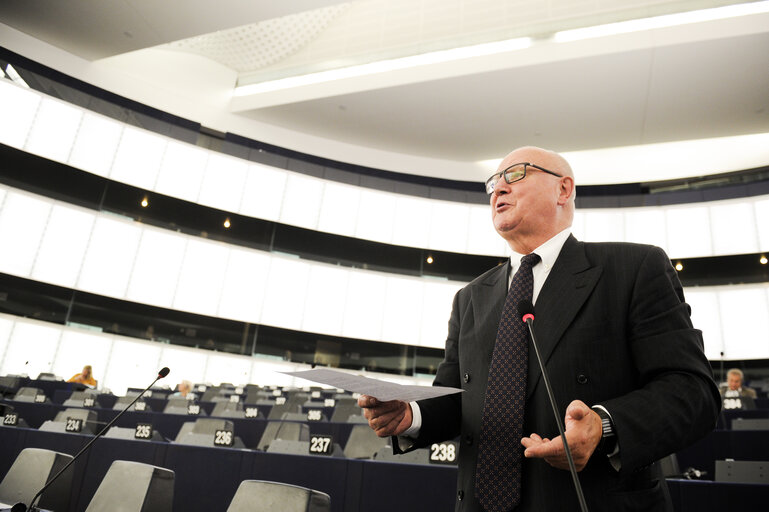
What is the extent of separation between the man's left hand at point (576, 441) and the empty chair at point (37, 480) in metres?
2.37

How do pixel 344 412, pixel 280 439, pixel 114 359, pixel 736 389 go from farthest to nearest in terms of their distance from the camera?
pixel 114 359 < pixel 736 389 < pixel 344 412 < pixel 280 439

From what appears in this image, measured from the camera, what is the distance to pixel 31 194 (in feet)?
41.6

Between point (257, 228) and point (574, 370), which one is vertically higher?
point (257, 228)

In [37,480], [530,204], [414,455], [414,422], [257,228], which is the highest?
[257,228]

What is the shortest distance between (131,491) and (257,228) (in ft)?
44.1

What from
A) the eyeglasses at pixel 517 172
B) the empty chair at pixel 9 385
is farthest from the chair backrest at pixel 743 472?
the empty chair at pixel 9 385

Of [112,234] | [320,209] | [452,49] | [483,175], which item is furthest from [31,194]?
[483,175]

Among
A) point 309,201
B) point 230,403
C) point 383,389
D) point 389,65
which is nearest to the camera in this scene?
point 383,389

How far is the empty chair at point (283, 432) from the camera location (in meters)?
5.00

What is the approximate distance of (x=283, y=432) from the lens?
516 cm

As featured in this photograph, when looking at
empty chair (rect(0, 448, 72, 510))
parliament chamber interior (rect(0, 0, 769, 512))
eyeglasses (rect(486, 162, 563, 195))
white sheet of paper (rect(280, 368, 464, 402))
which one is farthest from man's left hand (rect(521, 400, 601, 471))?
parliament chamber interior (rect(0, 0, 769, 512))

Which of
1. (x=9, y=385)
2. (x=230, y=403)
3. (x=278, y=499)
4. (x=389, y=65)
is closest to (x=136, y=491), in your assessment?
(x=278, y=499)

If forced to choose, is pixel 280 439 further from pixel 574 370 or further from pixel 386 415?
pixel 574 370

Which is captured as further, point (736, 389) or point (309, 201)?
point (309, 201)
